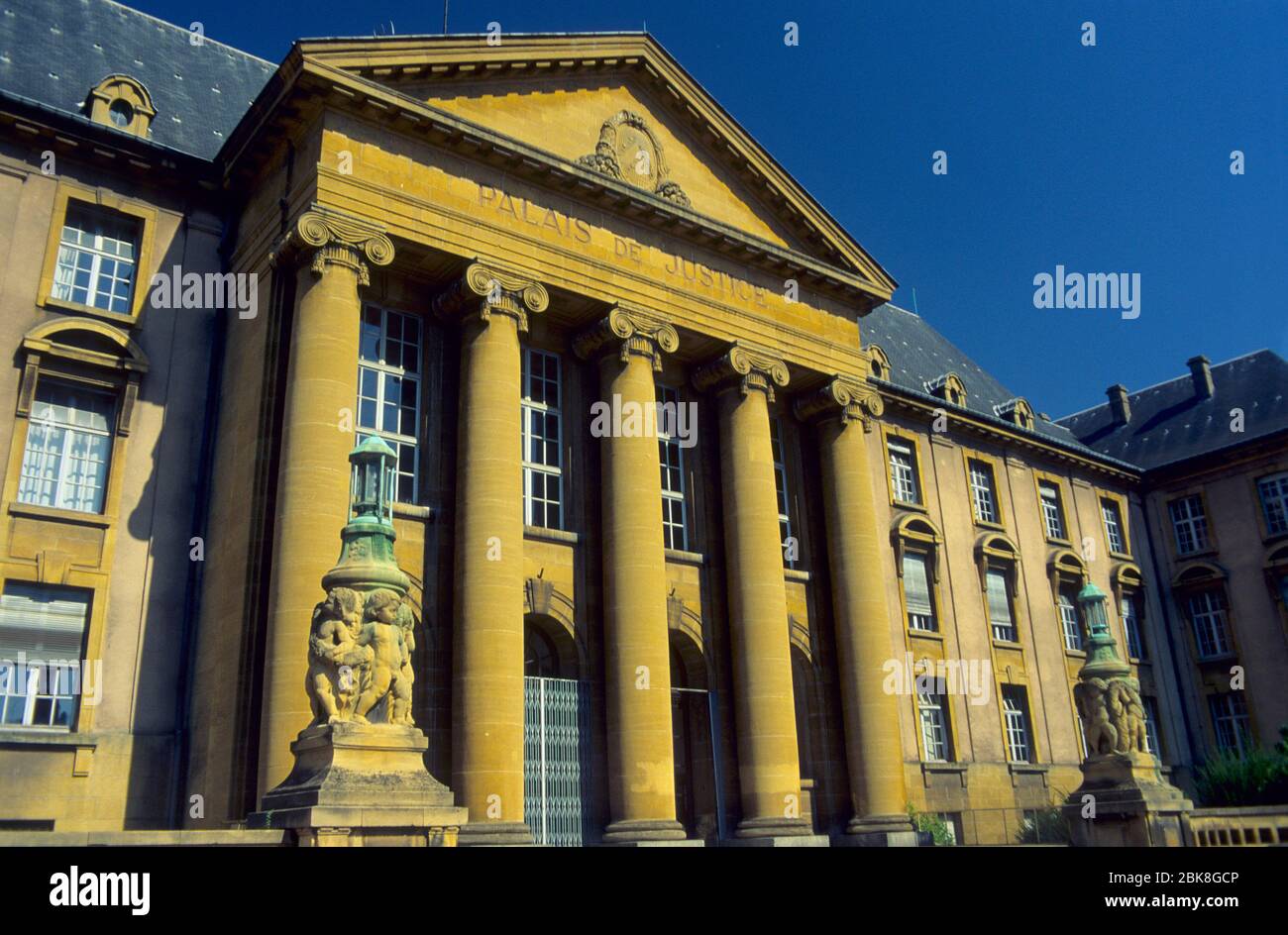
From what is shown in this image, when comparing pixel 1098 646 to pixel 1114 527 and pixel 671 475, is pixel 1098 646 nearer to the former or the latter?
pixel 671 475

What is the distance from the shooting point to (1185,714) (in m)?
35.2

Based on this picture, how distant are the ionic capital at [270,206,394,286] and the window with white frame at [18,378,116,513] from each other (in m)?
3.89

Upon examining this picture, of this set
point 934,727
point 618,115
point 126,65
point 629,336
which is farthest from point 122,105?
point 934,727

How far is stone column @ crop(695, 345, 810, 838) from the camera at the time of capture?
19672 mm

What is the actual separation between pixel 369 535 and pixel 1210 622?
111 feet

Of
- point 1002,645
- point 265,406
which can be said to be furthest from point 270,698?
point 1002,645

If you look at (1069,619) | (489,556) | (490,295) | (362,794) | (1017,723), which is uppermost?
(490,295)

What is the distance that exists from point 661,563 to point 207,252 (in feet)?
32.9

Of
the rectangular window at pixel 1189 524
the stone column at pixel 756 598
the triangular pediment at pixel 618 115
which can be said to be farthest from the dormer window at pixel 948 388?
the stone column at pixel 756 598

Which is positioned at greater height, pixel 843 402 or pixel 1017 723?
pixel 843 402

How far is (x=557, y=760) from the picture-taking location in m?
18.4

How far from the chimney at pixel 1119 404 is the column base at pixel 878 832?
2739 cm

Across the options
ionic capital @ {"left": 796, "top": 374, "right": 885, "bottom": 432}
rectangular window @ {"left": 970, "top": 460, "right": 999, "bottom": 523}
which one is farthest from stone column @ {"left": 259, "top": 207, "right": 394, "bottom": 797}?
rectangular window @ {"left": 970, "top": 460, "right": 999, "bottom": 523}
